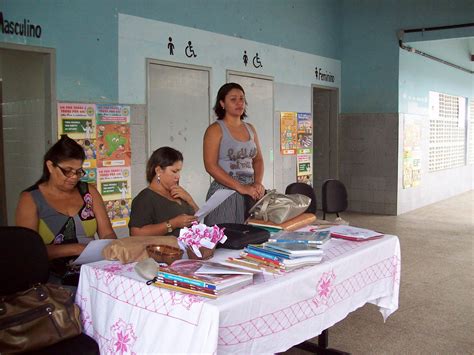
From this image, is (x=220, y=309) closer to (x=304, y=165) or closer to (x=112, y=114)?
(x=112, y=114)

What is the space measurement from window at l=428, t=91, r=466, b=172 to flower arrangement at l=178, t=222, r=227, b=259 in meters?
8.45

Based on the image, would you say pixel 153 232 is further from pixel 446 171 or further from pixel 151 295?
pixel 446 171

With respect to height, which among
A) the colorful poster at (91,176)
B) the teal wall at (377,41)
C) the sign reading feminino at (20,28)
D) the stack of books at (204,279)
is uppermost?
the teal wall at (377,41)

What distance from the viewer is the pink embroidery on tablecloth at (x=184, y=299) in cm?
187

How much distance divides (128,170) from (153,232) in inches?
105

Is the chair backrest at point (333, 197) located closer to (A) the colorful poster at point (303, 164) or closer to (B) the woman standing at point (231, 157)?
(B) the woman standing at point (231, 157)

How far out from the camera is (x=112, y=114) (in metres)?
5.33

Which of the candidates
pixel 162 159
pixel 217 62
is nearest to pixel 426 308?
pixel 162 159

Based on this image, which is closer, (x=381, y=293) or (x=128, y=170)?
(x=381, y=293)

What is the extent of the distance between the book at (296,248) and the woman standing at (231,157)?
1195 millimetres

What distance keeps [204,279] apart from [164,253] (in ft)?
1.34

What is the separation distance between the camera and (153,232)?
2.96 meters

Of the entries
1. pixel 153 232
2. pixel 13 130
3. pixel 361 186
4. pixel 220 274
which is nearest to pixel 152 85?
pixel 13 130

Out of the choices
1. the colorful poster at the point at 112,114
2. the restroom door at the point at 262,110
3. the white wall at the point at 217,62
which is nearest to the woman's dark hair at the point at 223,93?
the colorful poster at the point at 112,114
